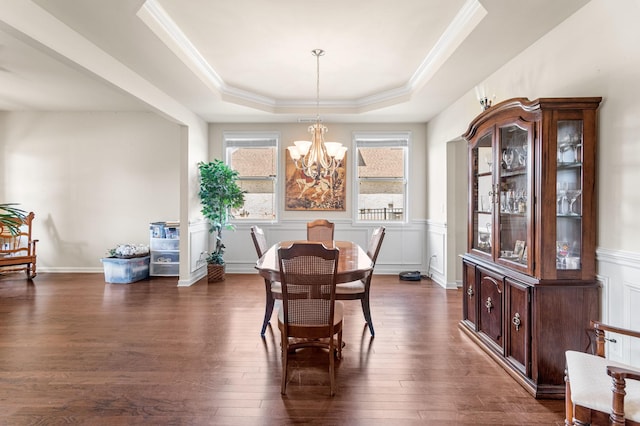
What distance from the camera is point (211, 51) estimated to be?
12.3ft

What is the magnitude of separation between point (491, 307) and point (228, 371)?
2184mm

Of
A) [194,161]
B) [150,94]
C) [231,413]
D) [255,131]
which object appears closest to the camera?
[231,413]

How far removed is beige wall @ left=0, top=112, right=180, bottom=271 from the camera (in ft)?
20.3

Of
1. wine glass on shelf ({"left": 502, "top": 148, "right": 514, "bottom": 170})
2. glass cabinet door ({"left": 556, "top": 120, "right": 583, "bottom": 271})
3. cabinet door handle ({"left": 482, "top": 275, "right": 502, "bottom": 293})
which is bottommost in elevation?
cabinet door handle ({"left": 482, "top": 275, "right": 502, "bottom": 293})

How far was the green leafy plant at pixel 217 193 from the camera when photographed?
549 cm

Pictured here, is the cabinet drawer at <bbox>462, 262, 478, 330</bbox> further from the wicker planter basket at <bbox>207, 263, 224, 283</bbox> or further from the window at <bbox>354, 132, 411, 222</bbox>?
the wicker planter basket at <bbox>207, 263, 224, 283</bbox>

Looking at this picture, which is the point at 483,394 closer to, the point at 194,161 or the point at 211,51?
the point at 211,51

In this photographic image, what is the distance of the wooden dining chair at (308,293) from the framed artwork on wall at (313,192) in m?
3.87

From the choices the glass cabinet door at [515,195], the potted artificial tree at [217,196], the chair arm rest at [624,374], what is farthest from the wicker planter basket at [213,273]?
the chair arm rest at [624,374]

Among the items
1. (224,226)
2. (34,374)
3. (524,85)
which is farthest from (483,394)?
(224,226)

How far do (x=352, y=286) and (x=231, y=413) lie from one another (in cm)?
147

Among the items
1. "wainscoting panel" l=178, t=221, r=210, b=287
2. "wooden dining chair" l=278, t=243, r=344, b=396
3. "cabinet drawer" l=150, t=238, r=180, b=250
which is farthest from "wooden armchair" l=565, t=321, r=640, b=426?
"cabinet drawer" l=150, t=238, r=180, b=250

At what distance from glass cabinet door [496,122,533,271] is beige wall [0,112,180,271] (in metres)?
5.27

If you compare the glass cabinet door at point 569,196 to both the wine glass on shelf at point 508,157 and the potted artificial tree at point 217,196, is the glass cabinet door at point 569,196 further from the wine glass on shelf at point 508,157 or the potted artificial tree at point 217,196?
the potted artificial tree at point 217,196
